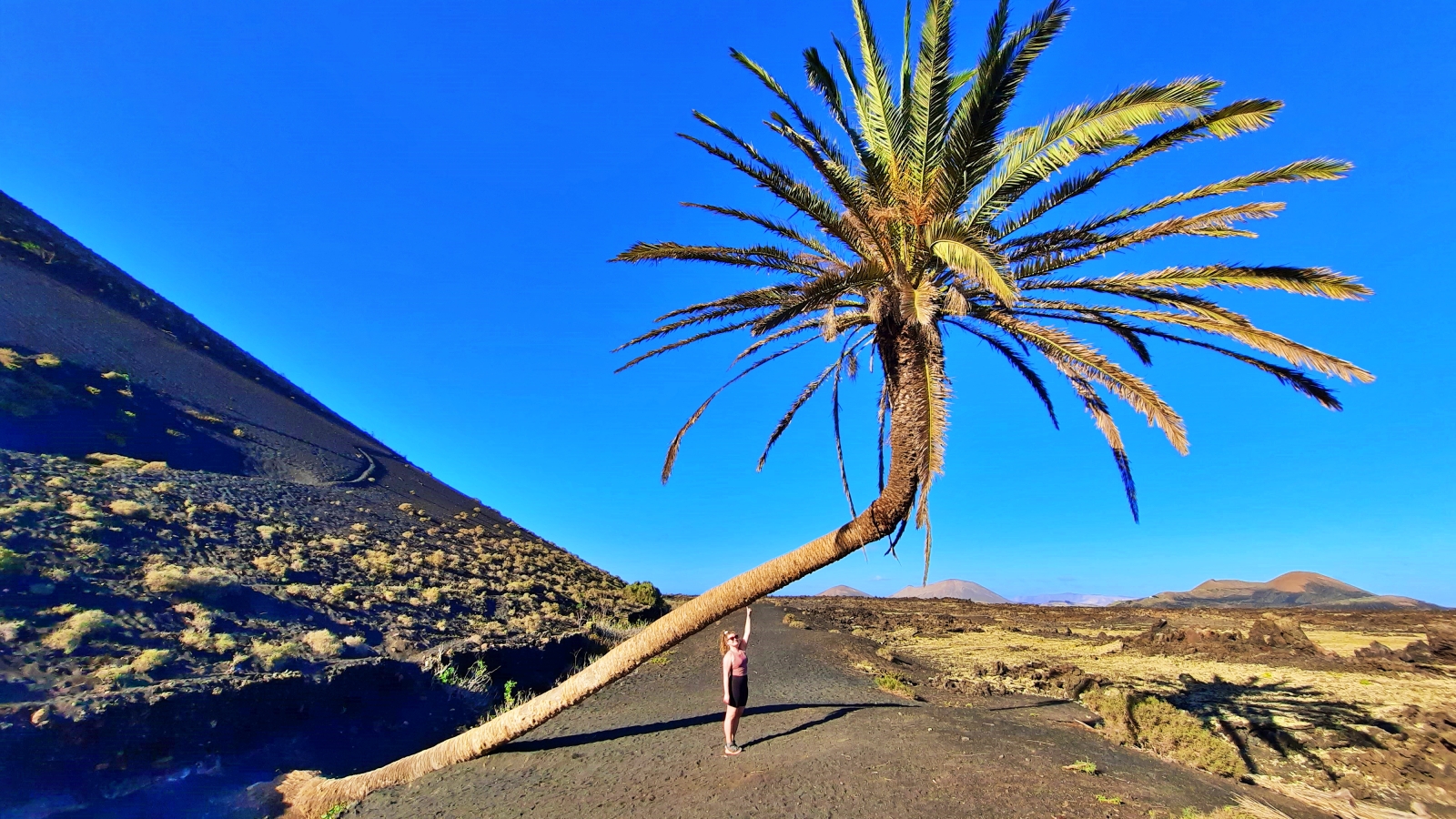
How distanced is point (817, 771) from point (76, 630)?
13787mm

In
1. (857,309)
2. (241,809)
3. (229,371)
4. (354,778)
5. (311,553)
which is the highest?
(229,371)

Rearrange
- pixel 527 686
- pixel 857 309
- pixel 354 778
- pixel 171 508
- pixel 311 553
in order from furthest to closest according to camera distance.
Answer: pixel 311 553 < pixel 171 508 < pixel 527 686 < pixel 354 778 < pixel 857 309

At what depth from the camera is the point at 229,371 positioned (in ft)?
125

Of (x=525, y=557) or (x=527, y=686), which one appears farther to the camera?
(x=525, y=557)

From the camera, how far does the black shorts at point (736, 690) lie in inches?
313

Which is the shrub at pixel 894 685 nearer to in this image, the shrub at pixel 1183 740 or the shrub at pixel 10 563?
the shrub at pixel 1183 740

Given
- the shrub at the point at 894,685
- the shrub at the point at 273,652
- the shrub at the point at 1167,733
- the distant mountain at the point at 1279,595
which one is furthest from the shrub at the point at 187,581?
the distant mountain at the point at 1279,595

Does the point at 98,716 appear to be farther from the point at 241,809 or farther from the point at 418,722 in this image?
the point at 418,722

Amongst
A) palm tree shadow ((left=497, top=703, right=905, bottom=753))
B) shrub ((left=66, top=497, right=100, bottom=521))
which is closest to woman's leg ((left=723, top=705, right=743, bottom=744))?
palm tree shadow ((left=497, top=703, right=905, bottom=753))

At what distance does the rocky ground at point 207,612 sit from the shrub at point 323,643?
0.16 ft

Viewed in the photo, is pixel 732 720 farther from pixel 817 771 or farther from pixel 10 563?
pixel 10 563

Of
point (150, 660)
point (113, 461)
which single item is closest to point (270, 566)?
point (150, 660)

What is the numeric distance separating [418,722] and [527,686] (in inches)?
117

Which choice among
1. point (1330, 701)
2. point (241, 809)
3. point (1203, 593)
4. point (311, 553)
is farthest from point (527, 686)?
point (1203, 593)
